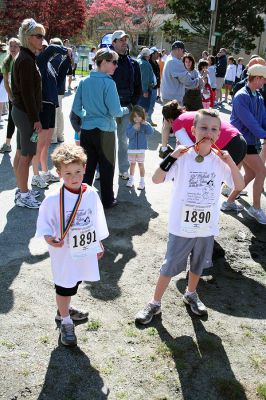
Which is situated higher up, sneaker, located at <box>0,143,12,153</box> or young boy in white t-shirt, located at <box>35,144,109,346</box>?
young boy in white t-shirt, located at <box>35,144,109,346</box>

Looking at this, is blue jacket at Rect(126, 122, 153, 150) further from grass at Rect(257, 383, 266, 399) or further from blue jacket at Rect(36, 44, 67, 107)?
grass at Rect(257, 383, 266, 399)

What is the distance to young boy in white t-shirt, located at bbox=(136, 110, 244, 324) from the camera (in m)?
3.09

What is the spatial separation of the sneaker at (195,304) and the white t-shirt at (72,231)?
1040 mm

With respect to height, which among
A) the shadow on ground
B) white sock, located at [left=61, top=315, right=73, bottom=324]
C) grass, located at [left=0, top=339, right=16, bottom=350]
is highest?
white sock, located at [left=61, top=315, right=73, bottom=324]

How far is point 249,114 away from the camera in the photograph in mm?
5219

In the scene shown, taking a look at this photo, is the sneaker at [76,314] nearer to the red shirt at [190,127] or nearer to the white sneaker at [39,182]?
the red shirt at [190,127]

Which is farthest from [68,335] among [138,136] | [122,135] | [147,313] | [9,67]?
[9,67]

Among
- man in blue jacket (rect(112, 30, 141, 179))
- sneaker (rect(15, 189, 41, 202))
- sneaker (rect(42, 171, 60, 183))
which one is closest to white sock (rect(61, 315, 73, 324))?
sneaker (rect(15, 189, 41, 202))

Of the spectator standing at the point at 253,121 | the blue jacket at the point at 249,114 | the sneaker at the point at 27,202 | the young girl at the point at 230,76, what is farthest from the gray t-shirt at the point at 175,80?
the young girl at the point at 230,76

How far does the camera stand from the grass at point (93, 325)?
3314 mm

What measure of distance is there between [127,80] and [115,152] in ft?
4.45

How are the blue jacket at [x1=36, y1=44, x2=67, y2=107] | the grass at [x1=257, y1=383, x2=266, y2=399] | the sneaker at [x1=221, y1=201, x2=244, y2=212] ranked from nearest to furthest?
the grass at [x1=257, y1=383, x2=266, y2=399], the blue jacket at [x1=36, y1=44, x2=67, y2=107], the sneaker at [x1=221, y1=201, x2=244, y2=212]

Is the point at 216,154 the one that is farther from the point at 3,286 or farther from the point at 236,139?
the point at 3,286

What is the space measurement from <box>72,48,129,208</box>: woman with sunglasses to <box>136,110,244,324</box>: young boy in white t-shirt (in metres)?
2.12
